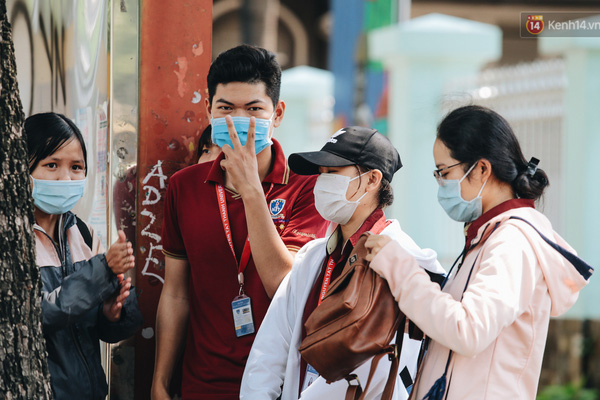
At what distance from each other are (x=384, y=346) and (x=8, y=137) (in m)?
1.38

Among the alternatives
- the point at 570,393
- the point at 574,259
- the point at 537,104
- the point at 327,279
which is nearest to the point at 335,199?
the point at 327,279

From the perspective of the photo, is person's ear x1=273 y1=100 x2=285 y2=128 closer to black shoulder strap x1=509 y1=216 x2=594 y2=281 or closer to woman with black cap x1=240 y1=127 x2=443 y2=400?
woman with black cap x1=240 y1=127 x2=443 y2=400

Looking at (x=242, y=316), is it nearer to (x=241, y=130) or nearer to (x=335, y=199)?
(x=335, y=199)

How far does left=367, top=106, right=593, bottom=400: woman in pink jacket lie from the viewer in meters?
2.55

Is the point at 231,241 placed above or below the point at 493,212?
below

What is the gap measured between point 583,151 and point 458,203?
18.4 feet

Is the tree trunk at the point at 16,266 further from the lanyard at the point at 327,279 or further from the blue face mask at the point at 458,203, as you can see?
the blue face mask at the point at 458,203

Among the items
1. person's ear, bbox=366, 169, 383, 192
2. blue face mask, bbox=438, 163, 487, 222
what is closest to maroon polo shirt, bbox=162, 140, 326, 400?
person's ear, bbox=366, 169, 383, 192

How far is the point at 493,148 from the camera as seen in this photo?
9.30 feet

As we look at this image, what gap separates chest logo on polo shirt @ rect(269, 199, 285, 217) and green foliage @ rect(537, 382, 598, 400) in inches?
205

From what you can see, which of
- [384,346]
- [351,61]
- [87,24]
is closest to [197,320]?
[384,346]

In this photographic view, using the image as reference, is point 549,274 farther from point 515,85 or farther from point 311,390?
point 515,85

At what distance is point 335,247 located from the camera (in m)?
3.19

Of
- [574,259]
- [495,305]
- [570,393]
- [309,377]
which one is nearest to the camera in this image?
[495,305]
